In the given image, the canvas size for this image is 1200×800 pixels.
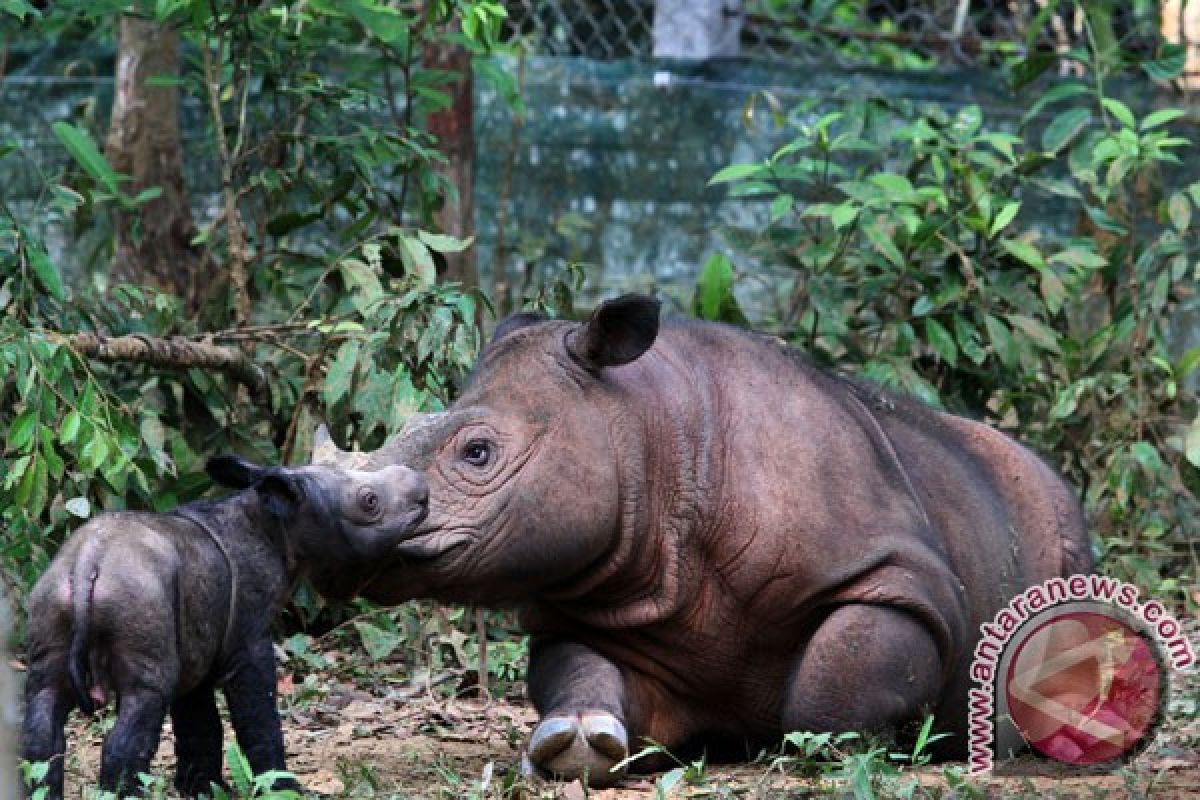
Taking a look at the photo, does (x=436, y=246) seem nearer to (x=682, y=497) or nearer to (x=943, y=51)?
(x=682, y=497)

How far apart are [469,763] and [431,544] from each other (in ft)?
2.46

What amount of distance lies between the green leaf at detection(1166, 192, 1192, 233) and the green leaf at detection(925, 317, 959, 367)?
3.28 feet

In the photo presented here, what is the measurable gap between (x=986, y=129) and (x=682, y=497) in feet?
15.3

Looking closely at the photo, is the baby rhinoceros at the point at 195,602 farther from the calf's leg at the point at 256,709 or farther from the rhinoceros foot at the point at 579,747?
the rhinoceros foot at the point at 579,747

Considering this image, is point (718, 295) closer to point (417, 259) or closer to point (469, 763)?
point (417, 259)

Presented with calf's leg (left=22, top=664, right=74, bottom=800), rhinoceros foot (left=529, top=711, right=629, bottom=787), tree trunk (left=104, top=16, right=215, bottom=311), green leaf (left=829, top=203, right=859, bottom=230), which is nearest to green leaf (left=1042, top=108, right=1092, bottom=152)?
green leaf (left=829, top=203, right=859, bottom=230)

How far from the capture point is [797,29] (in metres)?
10.3

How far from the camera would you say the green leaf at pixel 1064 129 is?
885 cm

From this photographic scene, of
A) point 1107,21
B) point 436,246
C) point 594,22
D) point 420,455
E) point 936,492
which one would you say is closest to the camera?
point 420,455

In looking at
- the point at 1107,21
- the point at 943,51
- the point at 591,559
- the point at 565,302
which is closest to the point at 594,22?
the point at 943,51

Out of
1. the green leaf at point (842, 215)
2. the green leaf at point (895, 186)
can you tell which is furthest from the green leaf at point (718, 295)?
the green leaf at point (895, 186)

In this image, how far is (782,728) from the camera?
19.0 ft

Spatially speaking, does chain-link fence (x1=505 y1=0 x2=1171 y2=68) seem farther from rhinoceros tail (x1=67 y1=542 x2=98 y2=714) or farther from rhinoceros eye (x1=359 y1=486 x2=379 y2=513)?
rhinoceros tail (x1=67 y1=542 x2=98 y2=714)

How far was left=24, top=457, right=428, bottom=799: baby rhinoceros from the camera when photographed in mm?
4703
